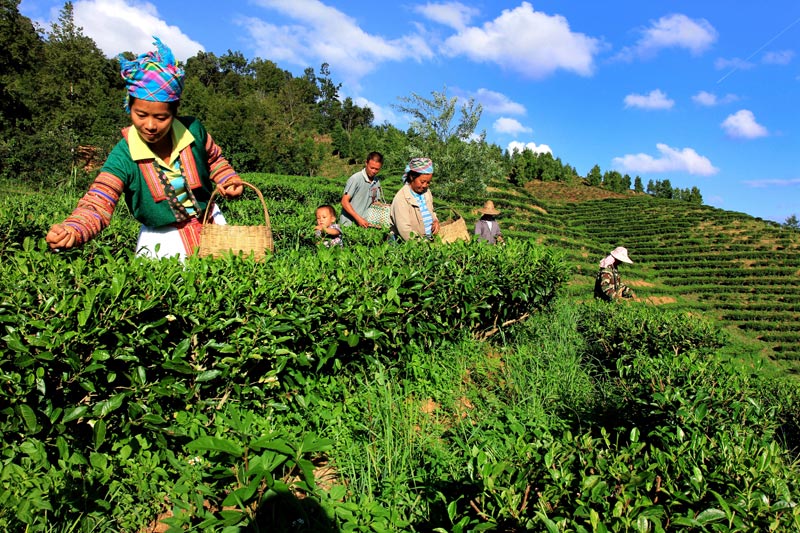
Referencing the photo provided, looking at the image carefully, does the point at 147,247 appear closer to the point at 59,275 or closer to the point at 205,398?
the point at 59,275

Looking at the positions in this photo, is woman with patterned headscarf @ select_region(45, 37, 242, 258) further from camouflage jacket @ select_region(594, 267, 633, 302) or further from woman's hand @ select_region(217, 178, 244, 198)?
camouflage jacket @ select_region(594, 267, 633, 302)

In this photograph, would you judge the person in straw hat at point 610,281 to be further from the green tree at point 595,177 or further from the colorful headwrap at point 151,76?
the green tree at point 595,177

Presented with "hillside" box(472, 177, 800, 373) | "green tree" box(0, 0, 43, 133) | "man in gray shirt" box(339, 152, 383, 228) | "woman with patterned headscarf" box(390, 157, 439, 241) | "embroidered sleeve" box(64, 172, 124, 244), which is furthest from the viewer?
"green tree" box(0, 0, 43, 133)

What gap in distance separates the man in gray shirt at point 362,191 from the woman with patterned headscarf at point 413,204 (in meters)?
1.33

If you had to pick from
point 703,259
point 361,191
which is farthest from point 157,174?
point 703,259

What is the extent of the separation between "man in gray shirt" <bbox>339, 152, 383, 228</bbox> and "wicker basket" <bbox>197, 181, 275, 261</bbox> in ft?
10.2

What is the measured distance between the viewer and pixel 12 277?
1.89 meters

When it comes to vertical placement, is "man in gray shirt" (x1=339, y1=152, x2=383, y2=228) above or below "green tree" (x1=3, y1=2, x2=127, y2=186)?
below

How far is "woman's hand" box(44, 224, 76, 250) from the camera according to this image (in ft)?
7.14

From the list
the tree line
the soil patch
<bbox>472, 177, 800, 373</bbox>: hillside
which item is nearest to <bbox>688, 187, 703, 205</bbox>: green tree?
the tree line

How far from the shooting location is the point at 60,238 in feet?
7.21

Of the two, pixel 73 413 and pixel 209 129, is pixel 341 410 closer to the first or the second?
pixel 73 413

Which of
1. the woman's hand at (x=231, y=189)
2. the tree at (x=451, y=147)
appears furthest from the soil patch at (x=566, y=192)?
the woman's hand at (x=231, y=189)

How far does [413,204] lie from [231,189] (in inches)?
79.0
